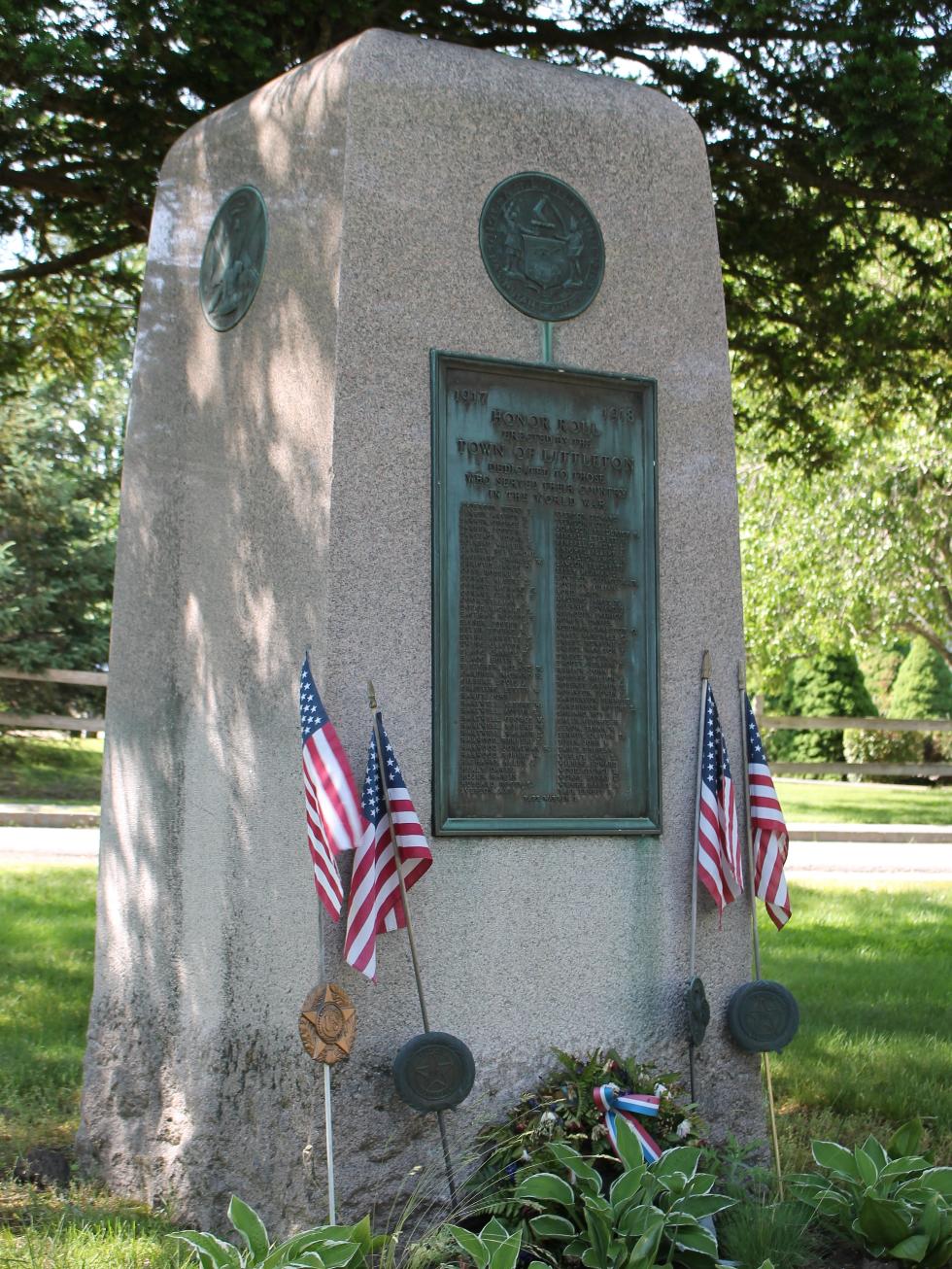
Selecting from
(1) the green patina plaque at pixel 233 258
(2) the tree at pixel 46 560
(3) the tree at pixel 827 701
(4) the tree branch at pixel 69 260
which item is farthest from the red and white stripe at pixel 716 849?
(3) the tree at pixel 827 701

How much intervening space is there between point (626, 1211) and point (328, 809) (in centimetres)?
145

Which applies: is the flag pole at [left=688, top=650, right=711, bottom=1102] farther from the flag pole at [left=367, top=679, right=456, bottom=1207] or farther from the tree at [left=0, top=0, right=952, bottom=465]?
the tree at [left=0, top=0, right=952, bottom=465]

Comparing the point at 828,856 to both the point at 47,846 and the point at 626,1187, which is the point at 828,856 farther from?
the point at 626,1187

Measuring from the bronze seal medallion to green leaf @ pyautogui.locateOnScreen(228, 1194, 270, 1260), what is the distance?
49cm

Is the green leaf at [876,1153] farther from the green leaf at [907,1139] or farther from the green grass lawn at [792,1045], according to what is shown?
the green grass lawn at [792,1045]

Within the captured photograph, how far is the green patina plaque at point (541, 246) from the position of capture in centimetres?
499

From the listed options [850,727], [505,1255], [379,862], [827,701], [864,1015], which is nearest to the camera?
[505,1255]

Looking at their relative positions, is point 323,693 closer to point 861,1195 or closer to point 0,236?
point 861,1195

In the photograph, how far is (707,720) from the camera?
5.13 meters

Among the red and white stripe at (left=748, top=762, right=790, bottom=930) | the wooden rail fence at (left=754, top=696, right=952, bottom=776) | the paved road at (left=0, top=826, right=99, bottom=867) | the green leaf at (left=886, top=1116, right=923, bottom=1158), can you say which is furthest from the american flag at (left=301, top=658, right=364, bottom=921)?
the wooden rail fence at (left=754, top=696, right=952, bottom=776)

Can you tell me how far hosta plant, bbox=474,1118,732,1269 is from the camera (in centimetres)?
393

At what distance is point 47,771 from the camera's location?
787 inches

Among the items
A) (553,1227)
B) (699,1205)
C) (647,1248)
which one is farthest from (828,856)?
(647,1248)

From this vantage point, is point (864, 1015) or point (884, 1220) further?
point (864, 1015)
